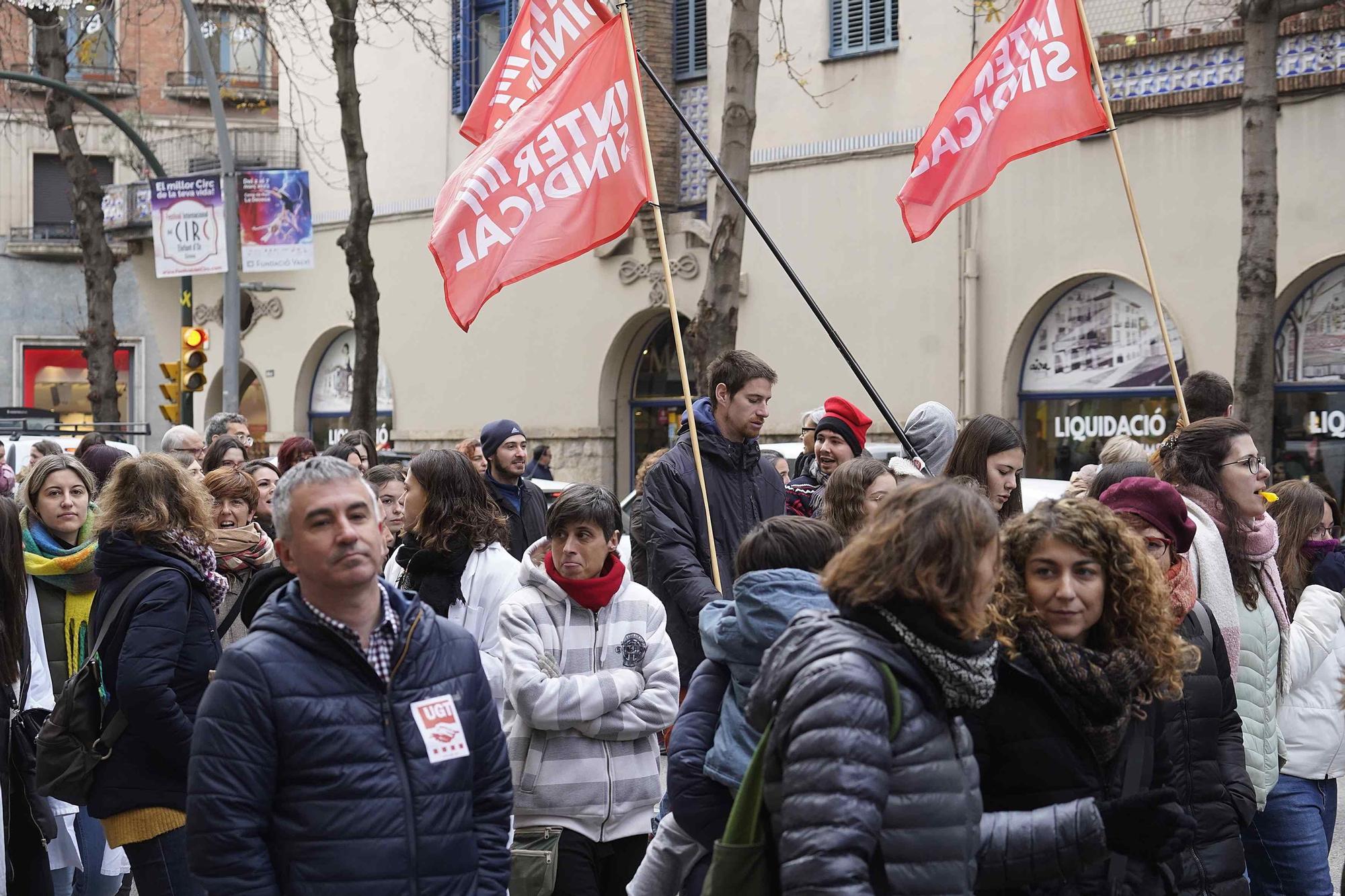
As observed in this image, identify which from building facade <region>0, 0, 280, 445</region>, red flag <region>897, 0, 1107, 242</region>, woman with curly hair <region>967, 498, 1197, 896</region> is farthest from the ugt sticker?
building facade <region>0, 0, 280, 445</region>

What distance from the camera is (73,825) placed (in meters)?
6.64

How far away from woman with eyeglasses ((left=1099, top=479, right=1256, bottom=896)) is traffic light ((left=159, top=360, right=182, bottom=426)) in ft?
54.3

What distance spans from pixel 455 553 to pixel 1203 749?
298cm

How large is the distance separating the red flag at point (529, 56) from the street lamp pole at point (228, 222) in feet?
36.5

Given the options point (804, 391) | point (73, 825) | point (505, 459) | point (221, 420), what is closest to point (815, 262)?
point (804, 391)

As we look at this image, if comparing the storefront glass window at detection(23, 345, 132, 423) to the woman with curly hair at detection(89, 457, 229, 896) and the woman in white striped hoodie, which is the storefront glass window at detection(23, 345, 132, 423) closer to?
the woman with curly hair at detection(89, 457, 229, 896)

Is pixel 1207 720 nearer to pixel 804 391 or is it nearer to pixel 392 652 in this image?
pixel 392 652

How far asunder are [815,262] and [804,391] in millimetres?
1573

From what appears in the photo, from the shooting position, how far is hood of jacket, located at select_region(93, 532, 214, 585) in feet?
17.5

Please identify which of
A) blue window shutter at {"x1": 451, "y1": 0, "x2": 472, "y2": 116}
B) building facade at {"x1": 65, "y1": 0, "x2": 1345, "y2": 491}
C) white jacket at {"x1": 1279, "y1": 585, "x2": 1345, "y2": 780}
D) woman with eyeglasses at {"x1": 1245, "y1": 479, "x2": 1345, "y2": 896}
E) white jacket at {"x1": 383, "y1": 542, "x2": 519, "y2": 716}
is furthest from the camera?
blue window shutter at {"x1": 451, "y1": 0, "x2": 472, "y2": 116}

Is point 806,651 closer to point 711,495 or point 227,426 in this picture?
point 711,495

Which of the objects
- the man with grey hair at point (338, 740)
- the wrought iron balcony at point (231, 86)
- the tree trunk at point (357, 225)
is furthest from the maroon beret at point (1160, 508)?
the wrought iron balcony at point (231, 86)

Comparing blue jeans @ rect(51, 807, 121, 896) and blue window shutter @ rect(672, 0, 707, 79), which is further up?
blue window shutter @ rect(672, 0, 707, 79)

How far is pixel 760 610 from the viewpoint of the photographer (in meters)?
4.00
